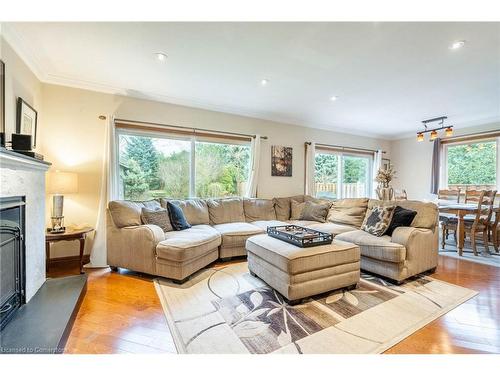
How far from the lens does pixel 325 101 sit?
3.83m

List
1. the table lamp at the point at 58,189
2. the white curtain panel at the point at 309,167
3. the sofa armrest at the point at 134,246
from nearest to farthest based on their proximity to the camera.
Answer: the sofa armrest at the point at 134,246
the table lamp at the point at 58,189
the white curtain panel at the point at 309,167

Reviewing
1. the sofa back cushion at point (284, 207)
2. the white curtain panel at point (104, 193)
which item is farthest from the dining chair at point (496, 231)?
the white curtain panel at point (104, 193)

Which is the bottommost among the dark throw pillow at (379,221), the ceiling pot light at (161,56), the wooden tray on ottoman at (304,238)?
the wooden tray on ottoman at (304,238)

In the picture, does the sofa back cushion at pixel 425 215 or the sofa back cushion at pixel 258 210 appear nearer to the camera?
the sofa back cushion at pixel 425 215

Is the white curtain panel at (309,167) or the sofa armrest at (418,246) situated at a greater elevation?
the white curtain panel at (309,167)

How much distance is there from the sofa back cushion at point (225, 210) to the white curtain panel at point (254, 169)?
394mm

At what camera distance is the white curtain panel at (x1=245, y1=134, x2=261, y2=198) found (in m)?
4.34

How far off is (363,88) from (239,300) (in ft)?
10.4

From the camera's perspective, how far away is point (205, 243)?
277 cm

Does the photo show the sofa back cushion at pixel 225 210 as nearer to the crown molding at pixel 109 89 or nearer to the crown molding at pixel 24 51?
the crown molding at pixel 109 89

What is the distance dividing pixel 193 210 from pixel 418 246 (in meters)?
2.92

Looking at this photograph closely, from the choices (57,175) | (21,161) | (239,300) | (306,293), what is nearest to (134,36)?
(21,161)

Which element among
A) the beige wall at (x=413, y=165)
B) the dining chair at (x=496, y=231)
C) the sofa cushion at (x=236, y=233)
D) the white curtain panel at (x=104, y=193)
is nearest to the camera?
the white curtain panel at (x=104, y=193)

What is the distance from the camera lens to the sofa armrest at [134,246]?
8.55 feet
